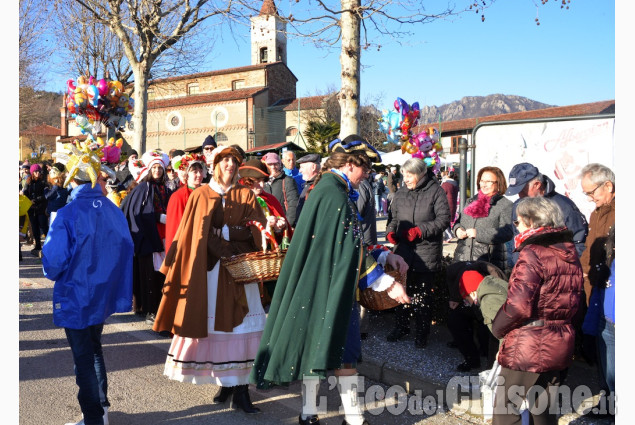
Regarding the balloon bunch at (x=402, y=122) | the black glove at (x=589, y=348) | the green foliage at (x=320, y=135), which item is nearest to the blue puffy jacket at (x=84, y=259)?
the black glove at (x=589, y=348)

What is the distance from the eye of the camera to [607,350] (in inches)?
150

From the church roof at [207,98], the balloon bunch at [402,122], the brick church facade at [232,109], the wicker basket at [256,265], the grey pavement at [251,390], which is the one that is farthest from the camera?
the church roof at [207,98]

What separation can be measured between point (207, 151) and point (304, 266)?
4.89 meters

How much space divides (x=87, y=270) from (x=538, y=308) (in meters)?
2.85

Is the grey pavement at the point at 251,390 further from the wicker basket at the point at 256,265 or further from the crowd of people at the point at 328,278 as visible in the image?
the wicker basket at the point at 256,265

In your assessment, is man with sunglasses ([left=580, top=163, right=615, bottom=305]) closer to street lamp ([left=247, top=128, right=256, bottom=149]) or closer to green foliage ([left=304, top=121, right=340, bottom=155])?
green foliage ([left=304, top=121, right=340, bottom=155])

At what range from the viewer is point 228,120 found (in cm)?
4878

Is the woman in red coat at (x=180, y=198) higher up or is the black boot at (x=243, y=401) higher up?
the woman in red coat at (x=180, y=198)

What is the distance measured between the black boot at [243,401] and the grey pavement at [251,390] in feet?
0.17

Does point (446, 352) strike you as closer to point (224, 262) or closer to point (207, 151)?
point (224, 262)

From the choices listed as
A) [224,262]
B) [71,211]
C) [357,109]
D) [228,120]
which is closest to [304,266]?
[224,262]

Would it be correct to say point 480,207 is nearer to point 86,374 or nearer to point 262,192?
point 262,192

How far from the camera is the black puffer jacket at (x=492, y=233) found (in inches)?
195

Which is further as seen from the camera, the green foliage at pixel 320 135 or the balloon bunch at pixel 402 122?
the green foliage at pixel 320 135
